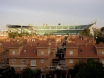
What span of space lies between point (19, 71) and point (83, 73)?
32.5ft

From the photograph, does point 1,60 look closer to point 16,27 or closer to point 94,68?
point 94,68

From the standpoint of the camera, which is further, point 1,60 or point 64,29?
point 64,29

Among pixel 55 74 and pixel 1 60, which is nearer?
pixel 55 74

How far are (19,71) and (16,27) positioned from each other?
107 meters

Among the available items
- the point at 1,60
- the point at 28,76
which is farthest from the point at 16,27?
the point at 28,76

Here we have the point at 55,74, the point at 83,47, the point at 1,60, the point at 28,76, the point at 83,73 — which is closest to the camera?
the point at 83,73

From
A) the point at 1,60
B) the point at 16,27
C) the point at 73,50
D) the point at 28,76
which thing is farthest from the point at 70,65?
the point at 16,27

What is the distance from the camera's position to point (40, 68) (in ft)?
79.8

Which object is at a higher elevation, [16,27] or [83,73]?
[16,27]

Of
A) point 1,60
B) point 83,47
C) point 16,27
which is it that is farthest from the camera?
point 16,27

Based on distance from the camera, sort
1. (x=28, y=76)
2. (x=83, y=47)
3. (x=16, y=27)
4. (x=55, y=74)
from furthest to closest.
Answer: (x=16, y=27)
(x=83, y=47)
(x=55, y=74)
(x=28, y=76)

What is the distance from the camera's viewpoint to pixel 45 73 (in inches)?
949

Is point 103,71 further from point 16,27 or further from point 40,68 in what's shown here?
point 16,27

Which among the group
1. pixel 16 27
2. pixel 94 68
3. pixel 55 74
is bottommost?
pixel 55 74
